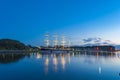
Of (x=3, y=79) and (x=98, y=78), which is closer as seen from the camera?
(x=3, y=79)

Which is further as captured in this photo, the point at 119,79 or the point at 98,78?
the point at 98,78

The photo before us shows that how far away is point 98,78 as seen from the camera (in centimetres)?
3416

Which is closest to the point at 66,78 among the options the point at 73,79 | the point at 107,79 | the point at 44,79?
the point at 73,79

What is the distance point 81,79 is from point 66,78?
2.33 metres

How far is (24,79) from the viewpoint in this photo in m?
32.4

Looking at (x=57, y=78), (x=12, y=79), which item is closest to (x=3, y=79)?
(x=12, y=79)

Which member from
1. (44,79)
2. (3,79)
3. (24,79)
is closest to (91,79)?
(44,79)

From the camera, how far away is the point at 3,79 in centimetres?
3191

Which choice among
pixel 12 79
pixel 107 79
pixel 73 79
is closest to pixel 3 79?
pixel 12 79

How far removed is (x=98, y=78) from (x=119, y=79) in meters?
3.53

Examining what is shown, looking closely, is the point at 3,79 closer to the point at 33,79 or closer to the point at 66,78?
the point at 33,79

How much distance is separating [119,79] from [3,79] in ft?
55.6

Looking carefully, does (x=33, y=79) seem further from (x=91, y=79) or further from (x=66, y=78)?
(x=91, y=79)

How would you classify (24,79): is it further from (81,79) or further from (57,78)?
(81,79)
